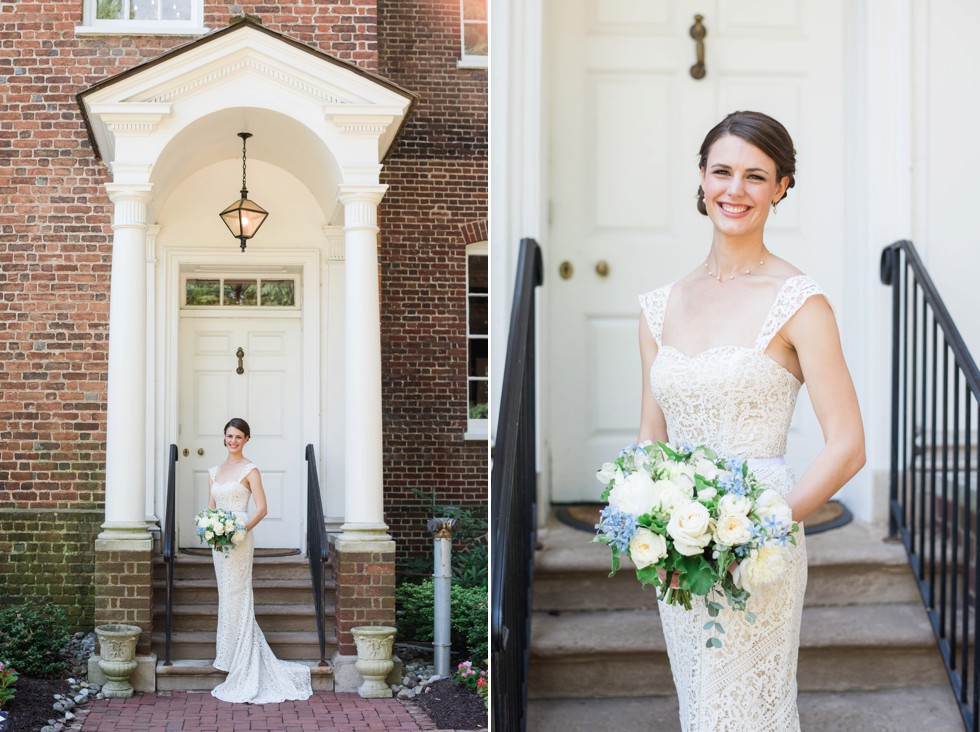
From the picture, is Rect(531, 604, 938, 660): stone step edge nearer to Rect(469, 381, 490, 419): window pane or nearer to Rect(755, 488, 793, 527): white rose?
Rect(469, 381, 490, 419): window pane

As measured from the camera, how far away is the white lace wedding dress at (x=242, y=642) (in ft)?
9.40

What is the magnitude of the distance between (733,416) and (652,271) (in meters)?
1.77

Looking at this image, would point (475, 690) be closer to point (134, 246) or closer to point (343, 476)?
point (343, 476)

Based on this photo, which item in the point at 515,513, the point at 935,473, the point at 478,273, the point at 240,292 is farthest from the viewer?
the point at 935,473

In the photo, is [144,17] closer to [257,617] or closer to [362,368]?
[362,368]

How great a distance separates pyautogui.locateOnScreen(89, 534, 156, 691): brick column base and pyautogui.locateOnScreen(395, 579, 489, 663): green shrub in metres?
0.74

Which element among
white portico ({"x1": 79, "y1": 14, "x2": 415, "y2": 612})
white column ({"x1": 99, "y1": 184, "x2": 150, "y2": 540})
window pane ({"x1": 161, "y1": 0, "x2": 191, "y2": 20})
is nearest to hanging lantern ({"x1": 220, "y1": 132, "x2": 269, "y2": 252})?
white portico ({"x1": 79, "y1": 14, "x2": 415, "y2": 612})

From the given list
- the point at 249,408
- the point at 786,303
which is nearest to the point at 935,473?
the point at 786,303

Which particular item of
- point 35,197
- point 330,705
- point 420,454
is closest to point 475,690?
point 330,705

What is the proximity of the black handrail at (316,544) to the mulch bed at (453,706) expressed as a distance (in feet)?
1.11

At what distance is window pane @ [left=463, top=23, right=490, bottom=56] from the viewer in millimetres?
3197

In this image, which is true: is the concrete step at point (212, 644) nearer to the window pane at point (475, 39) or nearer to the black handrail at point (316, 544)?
the black handrail at point (316, 544)

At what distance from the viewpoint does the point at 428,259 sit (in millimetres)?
3254

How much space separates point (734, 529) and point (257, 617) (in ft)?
5.48
